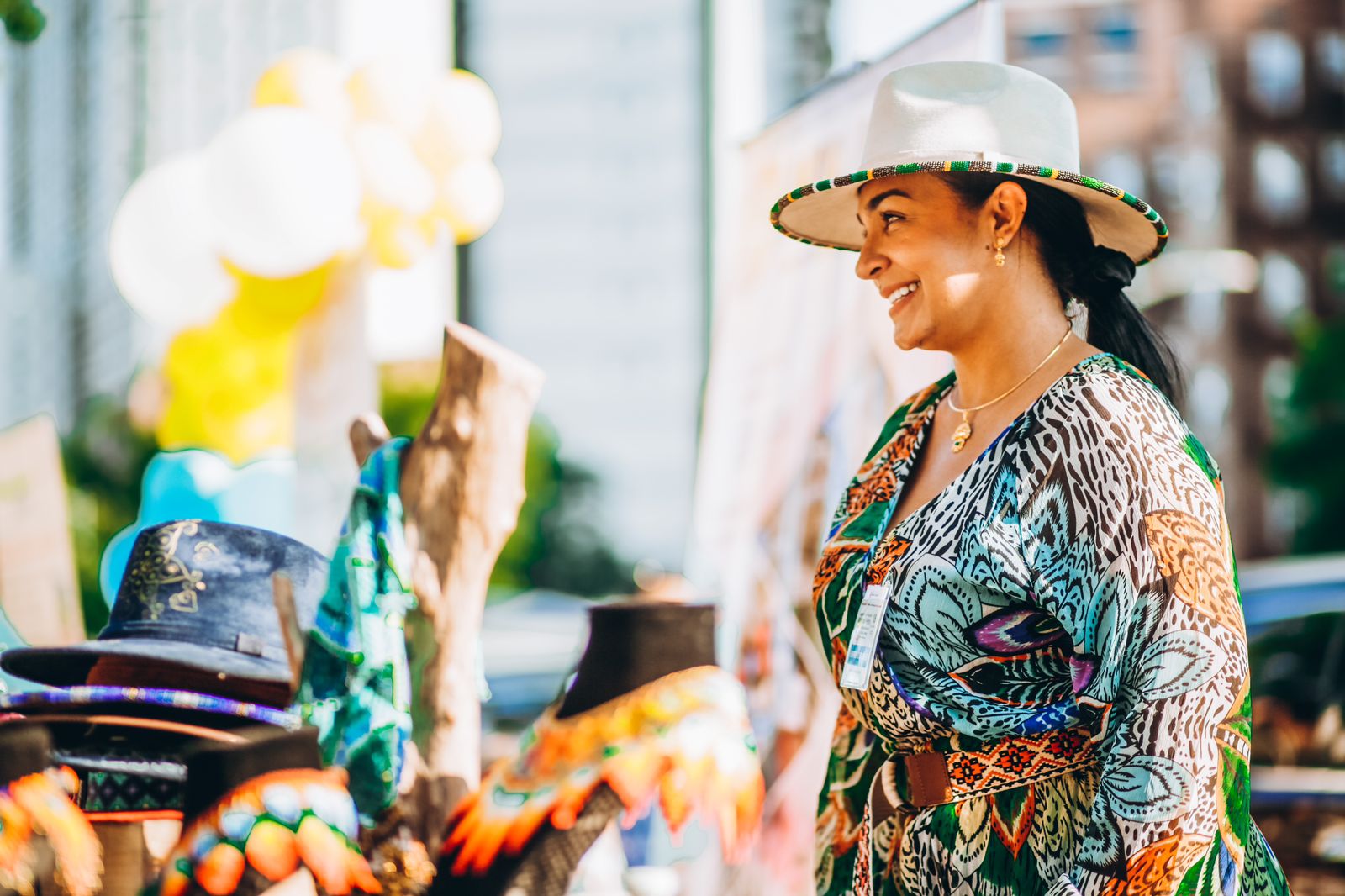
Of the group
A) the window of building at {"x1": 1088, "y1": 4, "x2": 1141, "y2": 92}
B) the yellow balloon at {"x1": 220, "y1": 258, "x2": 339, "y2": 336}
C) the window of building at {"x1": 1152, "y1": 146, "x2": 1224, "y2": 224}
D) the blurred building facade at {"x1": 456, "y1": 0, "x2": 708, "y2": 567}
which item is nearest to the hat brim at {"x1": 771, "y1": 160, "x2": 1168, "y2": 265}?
the yellow balloon at {"x1": 220, "y1": 258, "x2": 339, "y2": 336}

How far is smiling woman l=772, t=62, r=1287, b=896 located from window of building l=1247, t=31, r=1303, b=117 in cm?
3860

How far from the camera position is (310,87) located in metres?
4.72

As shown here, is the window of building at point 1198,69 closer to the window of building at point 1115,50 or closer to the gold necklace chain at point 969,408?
the window of building at point 1115,50

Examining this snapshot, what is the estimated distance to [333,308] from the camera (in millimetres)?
4996

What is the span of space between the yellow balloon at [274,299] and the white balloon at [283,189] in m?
0.09

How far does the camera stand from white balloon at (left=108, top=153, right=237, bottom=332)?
4922mm

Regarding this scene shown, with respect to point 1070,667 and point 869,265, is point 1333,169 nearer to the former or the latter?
point 869,265

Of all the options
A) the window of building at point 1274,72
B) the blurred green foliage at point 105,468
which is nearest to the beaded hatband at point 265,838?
the blurred green foliage at point 105,468

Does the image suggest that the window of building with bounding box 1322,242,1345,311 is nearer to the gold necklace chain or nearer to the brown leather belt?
the gold necklace chain

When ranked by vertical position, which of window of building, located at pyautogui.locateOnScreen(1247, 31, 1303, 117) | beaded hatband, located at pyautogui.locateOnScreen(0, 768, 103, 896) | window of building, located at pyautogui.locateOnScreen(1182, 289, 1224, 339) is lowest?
window of building, located at pyautogui.locateOnScreen(1182, 289, 1224, 339)

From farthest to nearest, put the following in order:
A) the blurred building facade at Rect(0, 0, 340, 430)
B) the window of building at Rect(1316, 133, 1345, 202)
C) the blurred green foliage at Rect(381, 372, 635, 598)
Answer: the blurred green foliage at Rect(381, 372, 635, 598), the window of building at Rect(1316, 133, 1345, 202), the blurred building facade at Rect(0, 0, 340, 430)

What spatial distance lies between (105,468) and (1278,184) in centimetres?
2969

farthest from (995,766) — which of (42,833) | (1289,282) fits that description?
(1289,282)

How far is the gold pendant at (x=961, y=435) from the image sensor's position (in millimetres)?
1722
